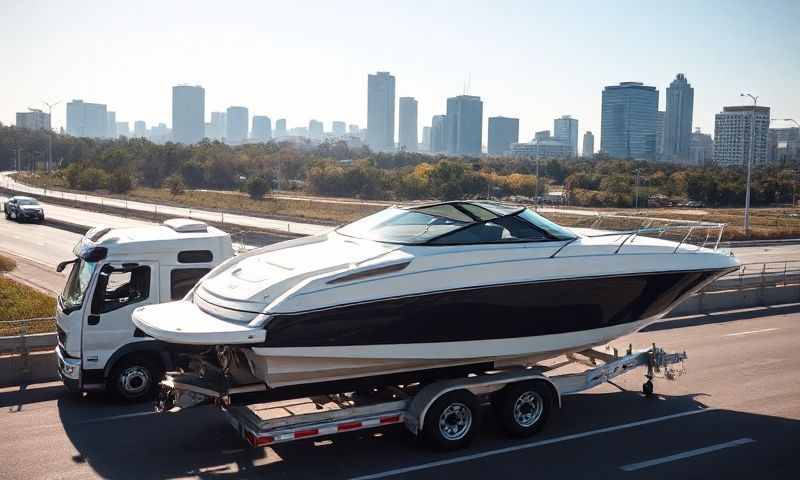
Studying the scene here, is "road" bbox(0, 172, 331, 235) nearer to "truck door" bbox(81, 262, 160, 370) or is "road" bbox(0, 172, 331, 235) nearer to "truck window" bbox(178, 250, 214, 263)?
"truck window" bbox(178, 250, 214, 263)

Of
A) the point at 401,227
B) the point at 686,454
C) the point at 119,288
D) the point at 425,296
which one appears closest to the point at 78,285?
the point at 119,288

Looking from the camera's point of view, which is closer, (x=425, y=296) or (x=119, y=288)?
(x=425, y=296)

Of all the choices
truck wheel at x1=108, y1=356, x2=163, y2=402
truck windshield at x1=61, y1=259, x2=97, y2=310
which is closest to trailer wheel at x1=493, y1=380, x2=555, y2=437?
truck wheel at x1=108, y1=356, x2=163, y2=402

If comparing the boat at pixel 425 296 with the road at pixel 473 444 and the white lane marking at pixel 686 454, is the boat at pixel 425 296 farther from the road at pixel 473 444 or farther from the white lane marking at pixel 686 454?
the white lane marking at pixel 686 454

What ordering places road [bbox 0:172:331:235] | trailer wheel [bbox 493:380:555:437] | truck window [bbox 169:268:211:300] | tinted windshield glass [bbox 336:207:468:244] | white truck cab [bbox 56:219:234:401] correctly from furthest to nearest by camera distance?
1. road [bbox 0:172:331:235]
2. truck window [bbox 169:268:211:300]
3. white truck cab [bbox 56:219:234:401]
4. tinted windshield glass [bbox 336:207:468:244]
5. trailer wheel [bbox 493:380:555:437]

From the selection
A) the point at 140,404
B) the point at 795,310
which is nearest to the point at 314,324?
the point at 140,404

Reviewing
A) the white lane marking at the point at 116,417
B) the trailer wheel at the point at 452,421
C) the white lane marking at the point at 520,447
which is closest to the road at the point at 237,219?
the white lane marking at the point at 116,417

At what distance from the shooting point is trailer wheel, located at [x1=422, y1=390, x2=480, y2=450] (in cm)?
921

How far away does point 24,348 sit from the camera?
1231 centimetres

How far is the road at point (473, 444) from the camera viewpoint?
880 cm

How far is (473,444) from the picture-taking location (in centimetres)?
972

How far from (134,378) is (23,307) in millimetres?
8602

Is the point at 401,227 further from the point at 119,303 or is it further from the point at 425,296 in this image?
A: the point at 119,303

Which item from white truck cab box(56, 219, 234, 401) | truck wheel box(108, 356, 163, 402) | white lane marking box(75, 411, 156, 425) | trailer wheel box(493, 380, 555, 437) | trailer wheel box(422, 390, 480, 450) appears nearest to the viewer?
trailer wheel box(422, 390, 480, 450)
